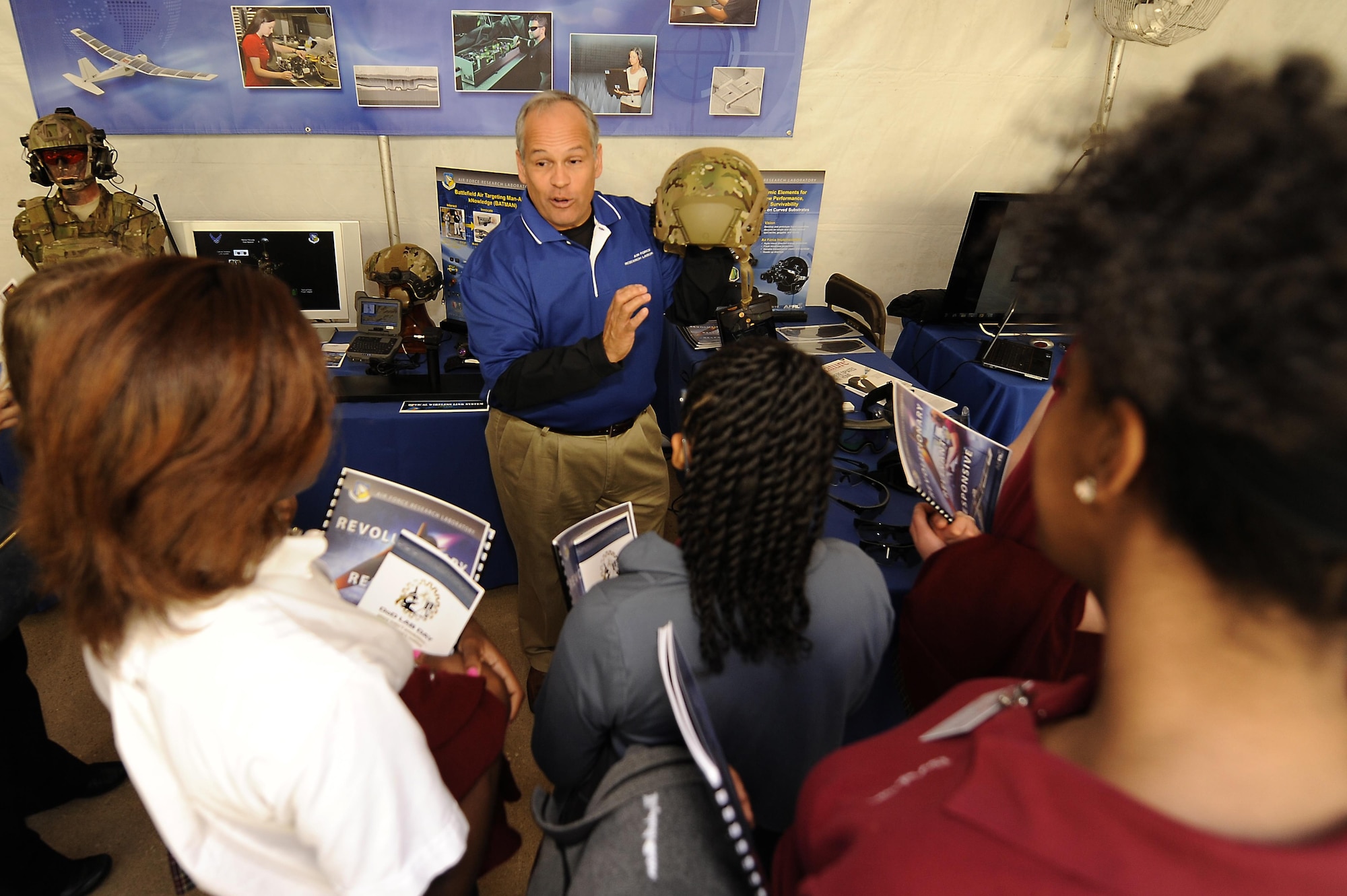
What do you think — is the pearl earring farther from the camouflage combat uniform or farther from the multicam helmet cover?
the multicam helmet cover

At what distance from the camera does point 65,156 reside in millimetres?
2414

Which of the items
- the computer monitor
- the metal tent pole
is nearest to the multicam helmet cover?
the computer monitor

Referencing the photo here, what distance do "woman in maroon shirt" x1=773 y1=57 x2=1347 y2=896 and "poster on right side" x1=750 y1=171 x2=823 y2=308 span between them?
272cm

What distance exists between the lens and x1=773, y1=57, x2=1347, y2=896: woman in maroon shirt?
0.41 metres

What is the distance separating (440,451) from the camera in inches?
102

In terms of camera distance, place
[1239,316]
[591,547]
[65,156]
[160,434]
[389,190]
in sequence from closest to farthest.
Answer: [1239,316] < [160,434] < [591,547] < [65,156] < [389,190]

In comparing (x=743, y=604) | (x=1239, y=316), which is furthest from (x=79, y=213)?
(x=1239, y=316)

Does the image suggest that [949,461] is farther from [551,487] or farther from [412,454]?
[412,454]

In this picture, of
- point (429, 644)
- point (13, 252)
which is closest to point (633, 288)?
point (429, 644)

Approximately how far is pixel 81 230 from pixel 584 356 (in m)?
2.11

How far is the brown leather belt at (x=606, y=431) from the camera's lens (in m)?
2.26

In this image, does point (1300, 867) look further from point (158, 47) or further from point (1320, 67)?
point (158, 47)

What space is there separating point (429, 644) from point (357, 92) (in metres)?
2.86

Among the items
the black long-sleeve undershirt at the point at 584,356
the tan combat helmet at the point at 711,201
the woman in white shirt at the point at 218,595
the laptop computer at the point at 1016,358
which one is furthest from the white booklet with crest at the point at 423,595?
the laptop computer at the point at 1016,358
